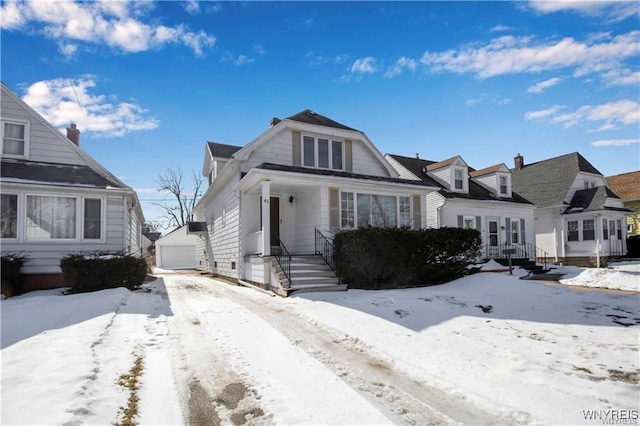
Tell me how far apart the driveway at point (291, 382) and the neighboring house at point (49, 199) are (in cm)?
765

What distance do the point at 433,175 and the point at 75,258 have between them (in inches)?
762

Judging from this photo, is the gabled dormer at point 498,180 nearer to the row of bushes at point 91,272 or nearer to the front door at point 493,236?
the front door at point 493,236

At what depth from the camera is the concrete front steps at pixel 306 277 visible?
1013 centimetres

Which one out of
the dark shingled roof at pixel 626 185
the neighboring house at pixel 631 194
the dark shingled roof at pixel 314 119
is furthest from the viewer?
the dark shingled roof at pixel 626 185

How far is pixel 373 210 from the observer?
1370 centimetres

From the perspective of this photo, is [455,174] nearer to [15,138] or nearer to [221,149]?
[221,149]

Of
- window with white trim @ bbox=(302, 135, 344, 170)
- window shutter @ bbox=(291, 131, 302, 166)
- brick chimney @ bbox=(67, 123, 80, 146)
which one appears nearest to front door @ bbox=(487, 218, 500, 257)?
window with white trim @ bbox=(302, 135, 344, 170)

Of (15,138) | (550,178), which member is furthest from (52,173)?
(550,178)

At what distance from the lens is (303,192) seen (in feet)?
46.4

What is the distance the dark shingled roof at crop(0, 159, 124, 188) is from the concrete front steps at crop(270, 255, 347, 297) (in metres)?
6.91

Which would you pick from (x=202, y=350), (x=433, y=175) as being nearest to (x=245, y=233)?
(x=202, y=350)

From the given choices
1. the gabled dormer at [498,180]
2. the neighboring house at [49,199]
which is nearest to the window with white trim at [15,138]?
the neighboring house at [49,199]

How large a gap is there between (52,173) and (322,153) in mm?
9999

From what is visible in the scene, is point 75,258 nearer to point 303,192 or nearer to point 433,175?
point 303,192
